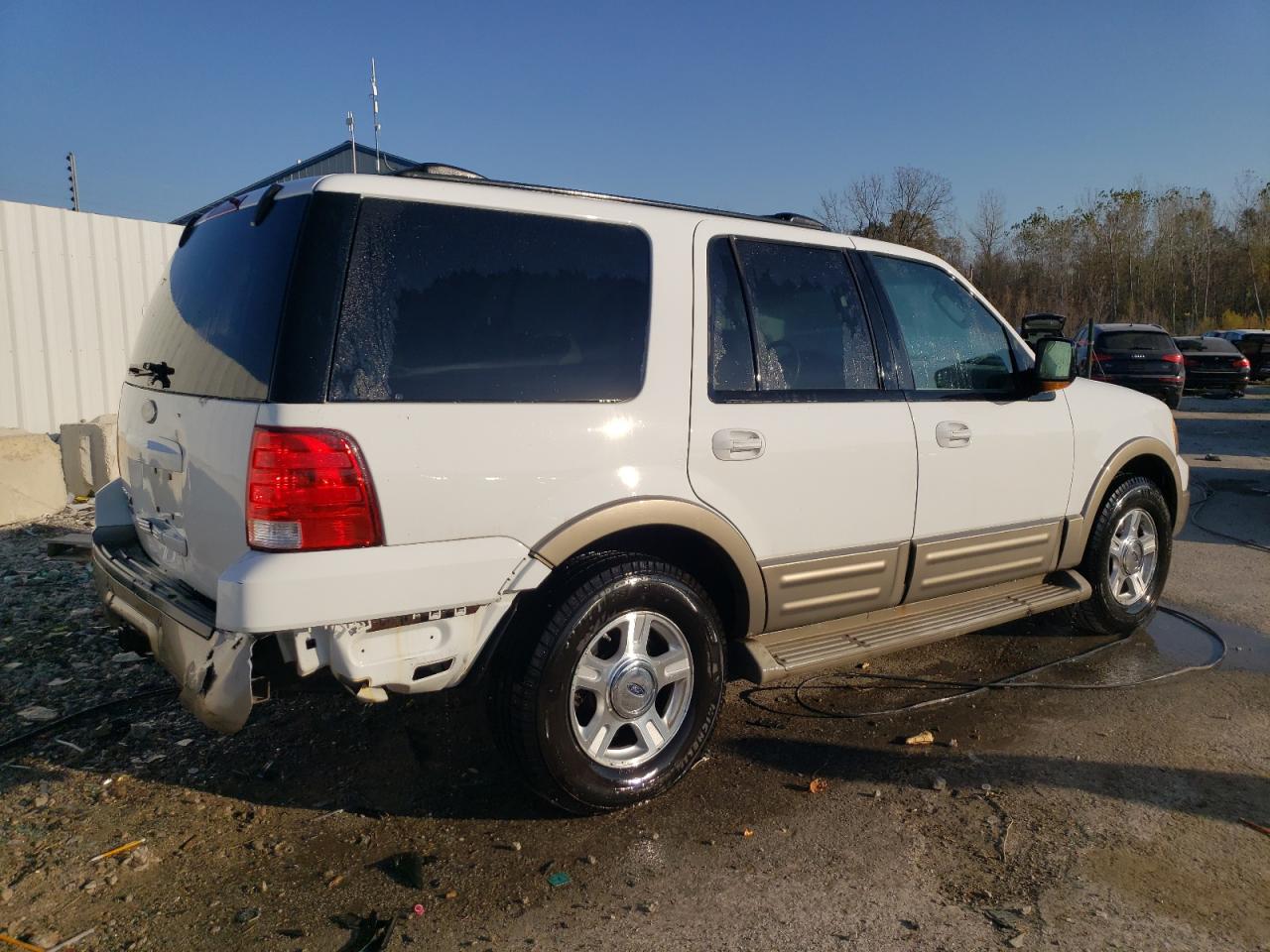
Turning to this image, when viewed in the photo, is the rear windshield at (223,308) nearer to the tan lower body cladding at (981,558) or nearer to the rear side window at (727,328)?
the rear side window at (727,328)

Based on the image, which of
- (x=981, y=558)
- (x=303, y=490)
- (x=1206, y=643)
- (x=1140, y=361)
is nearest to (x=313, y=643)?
(x=303, y=490)

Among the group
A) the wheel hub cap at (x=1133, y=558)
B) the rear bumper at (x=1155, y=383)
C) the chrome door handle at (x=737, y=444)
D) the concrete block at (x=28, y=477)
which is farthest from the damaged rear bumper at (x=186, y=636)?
the rear bumper at (x=1155, y=383)

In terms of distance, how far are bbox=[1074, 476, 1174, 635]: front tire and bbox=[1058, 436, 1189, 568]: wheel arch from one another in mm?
65

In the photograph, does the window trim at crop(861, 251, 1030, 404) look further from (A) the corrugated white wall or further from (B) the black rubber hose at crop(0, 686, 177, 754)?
(A) the corrugated white wall

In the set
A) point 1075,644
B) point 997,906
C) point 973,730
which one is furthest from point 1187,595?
point 997,906

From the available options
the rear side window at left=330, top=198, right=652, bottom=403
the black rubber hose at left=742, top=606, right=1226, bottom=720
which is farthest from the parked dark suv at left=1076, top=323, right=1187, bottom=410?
the rear side window at left=330, top=198, right=652, bottom=403

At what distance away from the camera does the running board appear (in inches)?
136

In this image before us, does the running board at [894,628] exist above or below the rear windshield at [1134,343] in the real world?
below

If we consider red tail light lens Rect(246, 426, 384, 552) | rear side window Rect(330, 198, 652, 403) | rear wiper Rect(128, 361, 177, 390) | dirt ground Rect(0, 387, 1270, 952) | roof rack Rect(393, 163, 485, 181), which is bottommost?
dirt ground Rect(0, 387, 1270, 952)

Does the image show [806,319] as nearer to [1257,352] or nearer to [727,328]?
[727,328]

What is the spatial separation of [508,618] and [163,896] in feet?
4.19

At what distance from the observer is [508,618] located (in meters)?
2.87

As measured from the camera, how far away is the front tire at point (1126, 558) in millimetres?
4805

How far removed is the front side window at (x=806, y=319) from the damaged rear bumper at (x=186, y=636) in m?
2.03
